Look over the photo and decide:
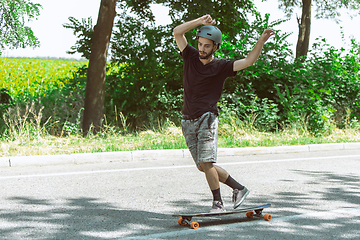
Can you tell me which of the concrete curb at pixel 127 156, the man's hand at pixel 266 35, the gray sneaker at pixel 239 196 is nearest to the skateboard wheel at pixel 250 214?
the gray sneaker at pixel 239 196

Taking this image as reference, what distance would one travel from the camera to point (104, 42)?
10633 millimetres

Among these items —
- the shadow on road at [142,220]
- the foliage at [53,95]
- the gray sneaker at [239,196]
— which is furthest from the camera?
the foliage at [53,95]

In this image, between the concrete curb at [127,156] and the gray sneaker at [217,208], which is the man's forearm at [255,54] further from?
the concrete curb at [127,156]

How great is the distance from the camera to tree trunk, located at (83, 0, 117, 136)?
1053cm

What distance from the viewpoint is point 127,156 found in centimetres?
794

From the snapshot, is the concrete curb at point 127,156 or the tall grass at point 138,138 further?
the tall grass at point 138,138

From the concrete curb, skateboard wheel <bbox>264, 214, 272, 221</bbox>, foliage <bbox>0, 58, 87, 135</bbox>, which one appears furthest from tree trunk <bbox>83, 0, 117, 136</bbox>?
skateboard wheel <bbox>264, 214, 272, 221</bbox>

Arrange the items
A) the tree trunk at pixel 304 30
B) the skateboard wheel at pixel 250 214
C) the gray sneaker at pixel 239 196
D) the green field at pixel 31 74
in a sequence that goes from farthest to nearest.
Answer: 1. the tree trunk at pixel 304 30
2. the green field at pixel 31 74
3. the skateboard wheel at pixel 250 214
4. the gray sneaker at pixel 239 196

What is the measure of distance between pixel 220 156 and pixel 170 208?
14.6 ft

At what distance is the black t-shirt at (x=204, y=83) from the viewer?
12.5 feet

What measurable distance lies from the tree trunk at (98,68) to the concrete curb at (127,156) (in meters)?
3.06

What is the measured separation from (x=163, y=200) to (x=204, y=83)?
6.02 feet

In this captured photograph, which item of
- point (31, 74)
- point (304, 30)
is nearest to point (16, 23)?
point (31, 74)

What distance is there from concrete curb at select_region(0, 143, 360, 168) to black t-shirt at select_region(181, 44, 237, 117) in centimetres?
421
